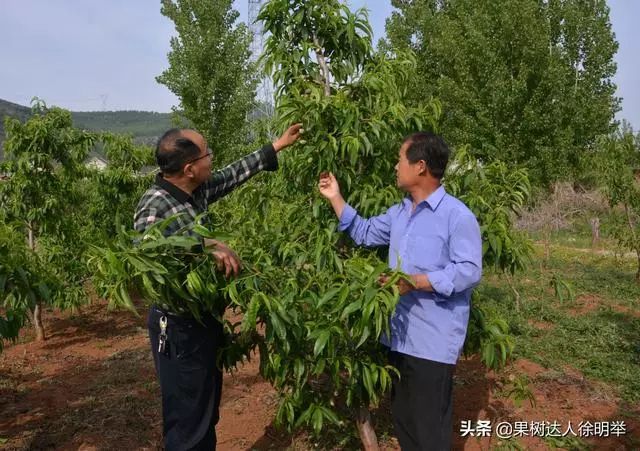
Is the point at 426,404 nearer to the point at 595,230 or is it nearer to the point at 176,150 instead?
the point at 176,150

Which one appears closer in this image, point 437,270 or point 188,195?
point 437,270

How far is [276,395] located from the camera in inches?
180

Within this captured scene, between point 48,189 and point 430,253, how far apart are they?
5.88 m

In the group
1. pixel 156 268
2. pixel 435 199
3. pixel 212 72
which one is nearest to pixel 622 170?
pixel 435 199

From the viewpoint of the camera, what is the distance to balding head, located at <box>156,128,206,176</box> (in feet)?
8.25

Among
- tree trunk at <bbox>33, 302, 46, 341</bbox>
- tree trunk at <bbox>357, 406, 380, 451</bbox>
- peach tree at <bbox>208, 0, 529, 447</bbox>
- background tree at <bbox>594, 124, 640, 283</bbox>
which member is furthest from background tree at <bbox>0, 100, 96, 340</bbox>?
background tree at <bbox>594, 124, 640, 283</bbox>

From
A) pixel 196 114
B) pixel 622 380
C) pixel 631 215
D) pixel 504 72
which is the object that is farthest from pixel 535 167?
pixel 622 380

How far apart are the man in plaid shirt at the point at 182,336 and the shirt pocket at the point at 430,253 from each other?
105 centimetres

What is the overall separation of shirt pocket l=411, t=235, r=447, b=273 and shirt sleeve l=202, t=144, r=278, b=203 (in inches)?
42.7

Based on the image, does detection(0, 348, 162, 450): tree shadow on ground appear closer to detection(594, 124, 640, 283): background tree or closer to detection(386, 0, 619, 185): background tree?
detection(594, 124, 640, 283): background tree

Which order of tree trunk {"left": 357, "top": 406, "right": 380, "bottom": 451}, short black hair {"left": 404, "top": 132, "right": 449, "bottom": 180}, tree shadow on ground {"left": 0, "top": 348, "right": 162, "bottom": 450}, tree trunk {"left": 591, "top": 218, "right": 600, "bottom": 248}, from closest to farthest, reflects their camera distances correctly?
short black hair {"left": 404, "top": 132, "right": 449, "bottom": 180} → tree trunk {"left": 357, "top": 406, "right": 380, "bottom": 451} → tree shadow on ground {"left": 0, "top": 348, "right": 162, "bottom": 450} → tree trunk {"left": 591, "top": 218, "right": 600, "bottom": 248}

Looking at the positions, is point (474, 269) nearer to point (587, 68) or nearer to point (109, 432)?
point (109, 432)

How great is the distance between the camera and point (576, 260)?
1181 cm

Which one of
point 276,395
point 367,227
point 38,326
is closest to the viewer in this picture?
point 367,227
